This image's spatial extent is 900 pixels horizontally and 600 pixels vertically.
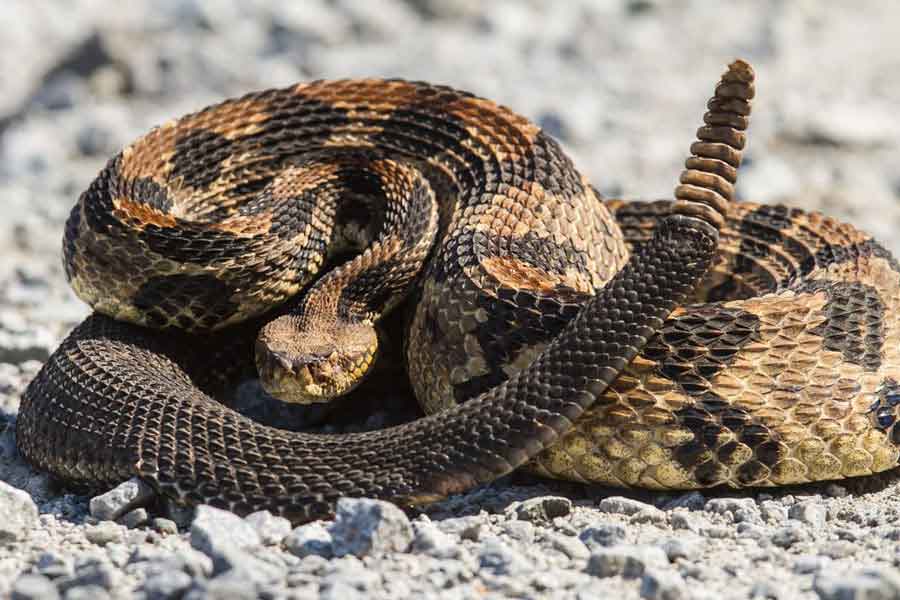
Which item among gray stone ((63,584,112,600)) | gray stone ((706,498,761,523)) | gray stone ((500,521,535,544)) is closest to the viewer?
gray stone ((63,584,112,600))

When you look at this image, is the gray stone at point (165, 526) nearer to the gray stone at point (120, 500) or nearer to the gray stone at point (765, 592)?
the gray stone at point (120, 500)

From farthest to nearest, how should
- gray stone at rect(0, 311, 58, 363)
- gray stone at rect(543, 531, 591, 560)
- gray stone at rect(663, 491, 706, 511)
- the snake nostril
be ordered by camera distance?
1. gray stone at rect(0, 311, 58, 363)
2. the snake nostril
3. gray stone at rect(663, 491, 706, 511)
4. gray stone at rect(543, 531, 591, 560)

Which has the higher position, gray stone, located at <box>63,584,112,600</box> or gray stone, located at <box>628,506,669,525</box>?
gray stone, located at <box>628,506,669,525</box>

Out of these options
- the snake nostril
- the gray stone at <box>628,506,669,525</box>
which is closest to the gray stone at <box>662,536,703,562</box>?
the gray stone at <box>628,506,669,525</box>

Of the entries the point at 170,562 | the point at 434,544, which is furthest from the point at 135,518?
the point at 434,544

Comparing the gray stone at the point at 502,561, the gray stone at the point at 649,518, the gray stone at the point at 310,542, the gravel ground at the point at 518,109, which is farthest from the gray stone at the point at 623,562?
the gray stone at the point at 310,542

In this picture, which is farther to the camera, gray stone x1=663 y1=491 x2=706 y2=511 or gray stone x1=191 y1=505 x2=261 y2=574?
gray stone x1=663 y1=491 x2=706 y2=511

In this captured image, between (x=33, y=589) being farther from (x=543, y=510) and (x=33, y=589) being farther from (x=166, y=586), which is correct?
(x=543, y=510)

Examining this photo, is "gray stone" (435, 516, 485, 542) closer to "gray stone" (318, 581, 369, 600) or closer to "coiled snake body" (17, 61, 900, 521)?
"coiled snake body" (17, 61, 900, 521)
